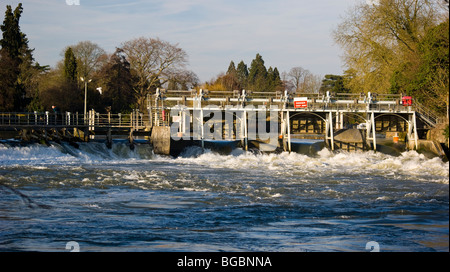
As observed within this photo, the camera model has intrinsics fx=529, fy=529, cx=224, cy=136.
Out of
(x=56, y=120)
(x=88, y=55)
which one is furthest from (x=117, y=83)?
(x=56, y=120)

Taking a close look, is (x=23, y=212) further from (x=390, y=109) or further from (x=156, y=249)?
(x=390, y=109)

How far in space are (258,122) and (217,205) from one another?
2649 cm

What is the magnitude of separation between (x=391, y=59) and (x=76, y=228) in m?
43.9

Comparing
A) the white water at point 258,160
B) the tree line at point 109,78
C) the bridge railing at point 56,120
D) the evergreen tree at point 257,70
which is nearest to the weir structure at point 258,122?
the bridge railing at point 56,120

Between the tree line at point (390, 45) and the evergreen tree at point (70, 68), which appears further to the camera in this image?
the evergreen tree at point (70, 68)

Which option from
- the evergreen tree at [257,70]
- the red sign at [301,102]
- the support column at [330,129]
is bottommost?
the support column at [330,129]

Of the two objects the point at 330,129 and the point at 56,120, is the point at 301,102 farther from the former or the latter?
the point at 56,120

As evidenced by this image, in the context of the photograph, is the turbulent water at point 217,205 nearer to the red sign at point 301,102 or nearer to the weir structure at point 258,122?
the weir structure at point 258,122

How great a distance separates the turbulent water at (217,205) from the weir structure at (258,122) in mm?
6666

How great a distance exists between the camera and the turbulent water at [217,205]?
1145 cm

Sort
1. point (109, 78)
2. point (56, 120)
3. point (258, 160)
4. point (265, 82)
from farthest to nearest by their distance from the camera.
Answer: point (265, 82) < point (109, 78) < point (56, 120) < point (258, 160)

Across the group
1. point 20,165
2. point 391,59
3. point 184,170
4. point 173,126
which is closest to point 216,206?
point 184,170

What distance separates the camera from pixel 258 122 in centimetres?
4325

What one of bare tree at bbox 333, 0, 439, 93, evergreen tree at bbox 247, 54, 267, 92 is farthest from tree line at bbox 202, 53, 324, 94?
bare tree at bbox 333, 0, 439, 93
